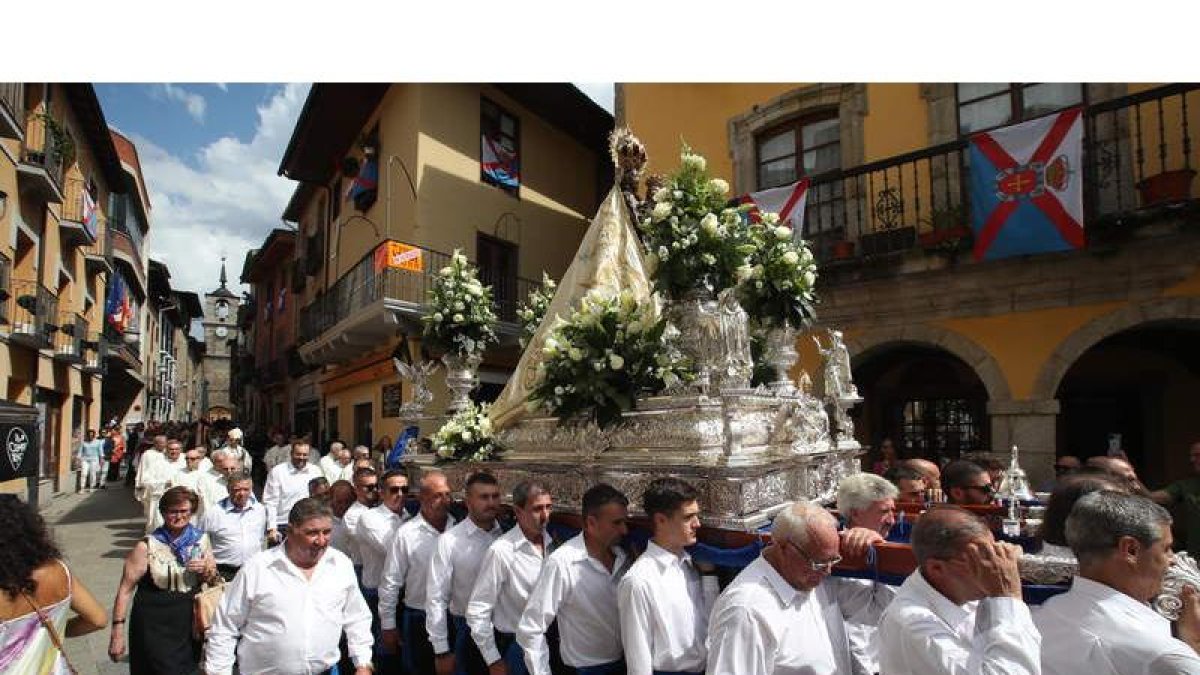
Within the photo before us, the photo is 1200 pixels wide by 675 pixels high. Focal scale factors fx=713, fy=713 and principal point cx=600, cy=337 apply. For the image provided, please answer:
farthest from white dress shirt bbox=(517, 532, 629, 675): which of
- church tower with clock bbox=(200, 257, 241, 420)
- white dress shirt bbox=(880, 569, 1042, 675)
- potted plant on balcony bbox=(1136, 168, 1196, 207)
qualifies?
church tower with clock bbox=(200, 257, 241, 420)

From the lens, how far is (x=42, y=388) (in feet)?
43.1

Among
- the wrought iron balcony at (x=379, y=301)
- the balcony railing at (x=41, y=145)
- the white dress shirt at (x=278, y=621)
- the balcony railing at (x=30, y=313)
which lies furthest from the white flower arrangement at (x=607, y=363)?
the balcony railing at (x=41, y=145)

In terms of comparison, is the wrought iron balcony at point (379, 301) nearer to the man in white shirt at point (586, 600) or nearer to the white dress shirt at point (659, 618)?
the man in white shirt at point (586, 600)

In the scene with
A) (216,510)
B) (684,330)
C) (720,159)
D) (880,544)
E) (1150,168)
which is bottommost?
(216,510)

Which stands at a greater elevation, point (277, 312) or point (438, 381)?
point (277, 312)

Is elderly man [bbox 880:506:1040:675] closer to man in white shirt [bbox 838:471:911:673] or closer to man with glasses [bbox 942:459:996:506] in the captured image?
man in white shirt [bbox 838:471:911:673]

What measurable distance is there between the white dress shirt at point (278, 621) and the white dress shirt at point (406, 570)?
2.96 ft

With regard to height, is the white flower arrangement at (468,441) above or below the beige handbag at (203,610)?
above

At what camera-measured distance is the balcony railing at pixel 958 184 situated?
23.9ft

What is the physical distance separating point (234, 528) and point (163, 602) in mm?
1638

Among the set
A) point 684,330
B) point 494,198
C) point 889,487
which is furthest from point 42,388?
point 889,487

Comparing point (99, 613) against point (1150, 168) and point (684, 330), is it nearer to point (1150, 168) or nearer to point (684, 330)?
point (684, 330)

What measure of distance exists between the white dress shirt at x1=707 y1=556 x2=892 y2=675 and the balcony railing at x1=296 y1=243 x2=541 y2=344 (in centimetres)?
838

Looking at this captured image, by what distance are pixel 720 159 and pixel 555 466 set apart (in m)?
8.03
